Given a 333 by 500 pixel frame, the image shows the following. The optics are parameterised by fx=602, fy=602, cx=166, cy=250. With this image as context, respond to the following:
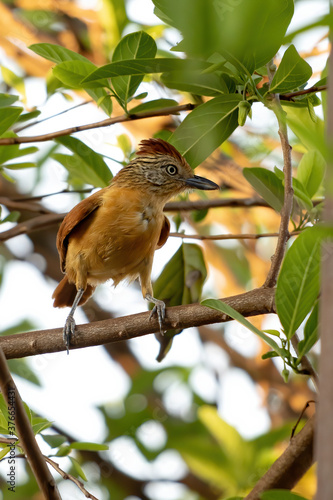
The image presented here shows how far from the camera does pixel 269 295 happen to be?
1852mm

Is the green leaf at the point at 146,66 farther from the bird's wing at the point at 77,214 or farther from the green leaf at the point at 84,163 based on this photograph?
the bird's wing at the point at 77,214

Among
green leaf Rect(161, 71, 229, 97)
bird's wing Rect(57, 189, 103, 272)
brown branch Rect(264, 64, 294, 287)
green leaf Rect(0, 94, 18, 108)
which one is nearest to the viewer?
brown branch Rect(264, 64, 294, 287)

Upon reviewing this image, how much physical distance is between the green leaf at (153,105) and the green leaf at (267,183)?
43 cm

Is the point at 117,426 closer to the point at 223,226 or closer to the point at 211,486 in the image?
the point at 211,486

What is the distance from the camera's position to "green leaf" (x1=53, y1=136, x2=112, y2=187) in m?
2.71

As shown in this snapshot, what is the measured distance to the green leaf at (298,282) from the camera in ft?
4.76

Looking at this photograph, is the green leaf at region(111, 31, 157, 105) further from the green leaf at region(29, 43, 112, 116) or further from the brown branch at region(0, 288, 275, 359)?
the brown branch at region(0, 288, 275, 359)

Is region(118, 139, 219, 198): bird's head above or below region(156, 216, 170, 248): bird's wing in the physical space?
above

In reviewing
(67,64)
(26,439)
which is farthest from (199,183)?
(26,439)

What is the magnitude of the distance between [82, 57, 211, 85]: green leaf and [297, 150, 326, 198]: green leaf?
0.77m

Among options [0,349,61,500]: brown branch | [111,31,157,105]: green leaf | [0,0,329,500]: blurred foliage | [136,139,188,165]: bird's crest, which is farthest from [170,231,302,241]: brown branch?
[0,349,61,500]: brown branch

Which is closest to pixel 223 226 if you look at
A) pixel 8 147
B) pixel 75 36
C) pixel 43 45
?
pixel 75 36

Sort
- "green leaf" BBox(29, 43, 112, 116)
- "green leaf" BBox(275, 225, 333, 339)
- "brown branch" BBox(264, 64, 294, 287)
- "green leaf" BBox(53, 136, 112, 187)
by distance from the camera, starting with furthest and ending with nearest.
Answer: "green leaf" BBox(53, 136, 112, 187), "green leaf" BBox(29, 43, 112, 116), "brown branch" BBox(264, 64, 294, 287), "green leaf" BBox(275, 225, 333, 339)

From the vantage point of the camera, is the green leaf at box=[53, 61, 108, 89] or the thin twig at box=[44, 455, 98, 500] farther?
the green leaf at box=[53, 61, 108, 89]
